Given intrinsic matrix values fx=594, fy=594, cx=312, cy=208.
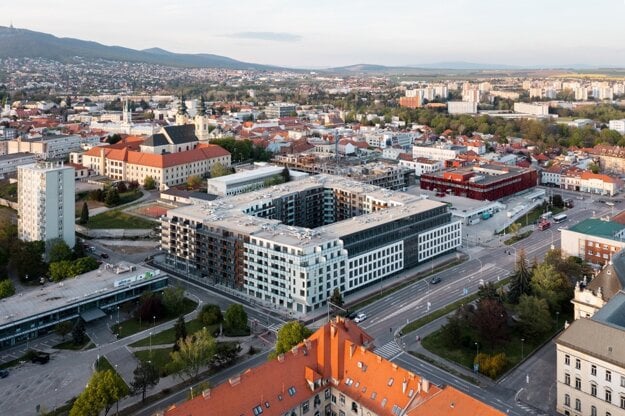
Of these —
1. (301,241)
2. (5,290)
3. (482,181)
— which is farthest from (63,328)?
(482,181)

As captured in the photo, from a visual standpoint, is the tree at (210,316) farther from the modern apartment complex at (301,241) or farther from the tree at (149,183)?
the tree at (149,183)

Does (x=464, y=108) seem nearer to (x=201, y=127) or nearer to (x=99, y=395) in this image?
(x=201, y=127)

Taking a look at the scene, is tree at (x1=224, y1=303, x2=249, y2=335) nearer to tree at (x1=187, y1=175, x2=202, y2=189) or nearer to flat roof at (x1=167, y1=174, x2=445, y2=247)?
flat roof at (x1=167, y1=174, x2=445, y2=247)

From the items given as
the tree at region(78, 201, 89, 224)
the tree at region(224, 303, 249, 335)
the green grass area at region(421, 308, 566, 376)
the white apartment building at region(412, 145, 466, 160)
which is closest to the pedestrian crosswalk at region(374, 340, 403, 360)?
the green grass area at region(421, 308, 566, 376)

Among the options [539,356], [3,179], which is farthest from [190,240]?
[3,179]

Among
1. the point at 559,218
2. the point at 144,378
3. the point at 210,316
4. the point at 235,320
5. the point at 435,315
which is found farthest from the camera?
the point at 559,218
